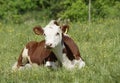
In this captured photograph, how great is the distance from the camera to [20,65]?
30.6ft

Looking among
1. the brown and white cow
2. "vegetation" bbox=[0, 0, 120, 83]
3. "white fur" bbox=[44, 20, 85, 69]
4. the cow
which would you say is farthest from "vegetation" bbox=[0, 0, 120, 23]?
"white fur" bbox=[44, 20, 85, 69]

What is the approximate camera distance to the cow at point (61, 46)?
840 cm

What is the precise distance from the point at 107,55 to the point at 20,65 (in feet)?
5.25

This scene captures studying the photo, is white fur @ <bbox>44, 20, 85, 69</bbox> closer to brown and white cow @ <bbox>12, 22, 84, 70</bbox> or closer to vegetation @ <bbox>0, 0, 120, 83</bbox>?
brown and white cow @ <bbox>12, 22, 84, 70</bbox>

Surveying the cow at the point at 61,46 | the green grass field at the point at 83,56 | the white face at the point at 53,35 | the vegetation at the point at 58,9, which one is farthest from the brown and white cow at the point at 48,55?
the vegetation at the point at 58,9

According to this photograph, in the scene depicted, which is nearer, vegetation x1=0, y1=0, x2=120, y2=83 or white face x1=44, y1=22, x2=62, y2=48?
vegetation x1=0, y1=0, x2=120, y2=83

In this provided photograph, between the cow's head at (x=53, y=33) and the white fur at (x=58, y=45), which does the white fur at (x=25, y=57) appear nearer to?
the cow's head at (x=53, y=33)

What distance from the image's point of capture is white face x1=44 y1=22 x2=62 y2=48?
824 centimetres

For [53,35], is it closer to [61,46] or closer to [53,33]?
[53,33]

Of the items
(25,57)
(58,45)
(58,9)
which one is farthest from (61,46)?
(58,9)

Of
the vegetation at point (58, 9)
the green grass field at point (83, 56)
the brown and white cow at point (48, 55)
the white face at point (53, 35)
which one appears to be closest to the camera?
the green grass field at point (83, 56)

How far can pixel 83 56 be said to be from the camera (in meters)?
9.71

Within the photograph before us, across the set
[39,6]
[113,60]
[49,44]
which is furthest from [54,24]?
[39,6]

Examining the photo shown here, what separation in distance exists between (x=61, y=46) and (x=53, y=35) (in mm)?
329
